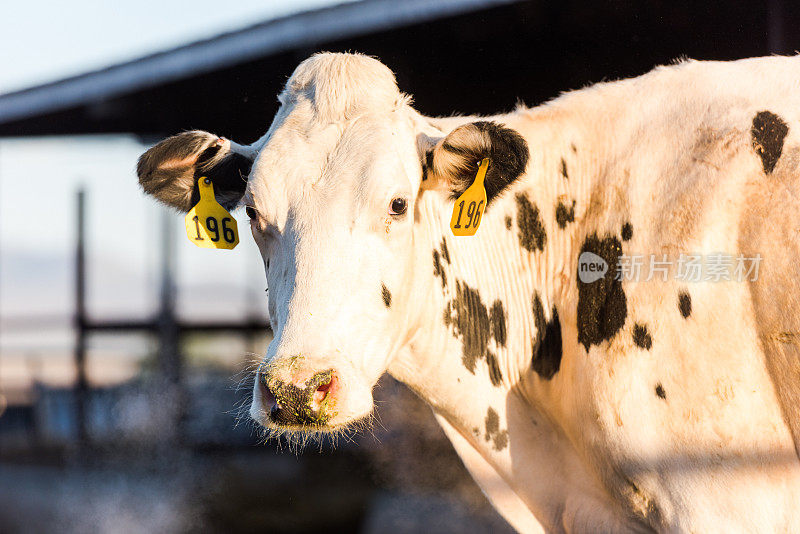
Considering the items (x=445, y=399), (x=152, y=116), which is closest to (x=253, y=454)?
(x=152, y=116)

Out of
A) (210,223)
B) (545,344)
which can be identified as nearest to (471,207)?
(545,344)

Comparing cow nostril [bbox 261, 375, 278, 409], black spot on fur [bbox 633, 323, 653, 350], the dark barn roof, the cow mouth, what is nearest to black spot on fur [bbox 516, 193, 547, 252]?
black spot on fur [bbox 633, 323, 653, 350]

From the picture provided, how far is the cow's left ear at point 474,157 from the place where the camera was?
2578mm

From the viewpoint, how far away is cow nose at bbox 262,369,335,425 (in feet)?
6.79

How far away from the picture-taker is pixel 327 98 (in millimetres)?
2650

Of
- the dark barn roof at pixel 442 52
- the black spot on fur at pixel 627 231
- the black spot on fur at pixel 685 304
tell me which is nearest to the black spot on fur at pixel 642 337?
the black spot on fur at pixel 685 304

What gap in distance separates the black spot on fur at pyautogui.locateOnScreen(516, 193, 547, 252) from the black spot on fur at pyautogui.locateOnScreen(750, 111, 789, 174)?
814mm

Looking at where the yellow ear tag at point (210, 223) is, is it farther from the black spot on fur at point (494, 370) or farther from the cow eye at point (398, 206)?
the black spot on fur at point (494, 370)

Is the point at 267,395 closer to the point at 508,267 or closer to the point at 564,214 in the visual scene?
the point at 508,267

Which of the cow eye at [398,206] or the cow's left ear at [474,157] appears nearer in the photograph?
the cow eye at [398,206]

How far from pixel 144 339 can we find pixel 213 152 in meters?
7.23

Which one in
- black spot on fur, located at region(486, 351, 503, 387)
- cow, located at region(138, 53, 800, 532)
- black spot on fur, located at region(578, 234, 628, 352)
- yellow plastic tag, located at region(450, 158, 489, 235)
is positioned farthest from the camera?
black spot on fur, located at region(486, 351, 503, 387)

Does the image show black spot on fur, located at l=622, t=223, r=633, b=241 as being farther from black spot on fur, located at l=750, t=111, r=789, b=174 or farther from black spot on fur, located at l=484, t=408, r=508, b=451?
black spot on fur, located at l=484, t=408, r=508, b=451

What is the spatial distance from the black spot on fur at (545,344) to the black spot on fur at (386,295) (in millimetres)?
698
